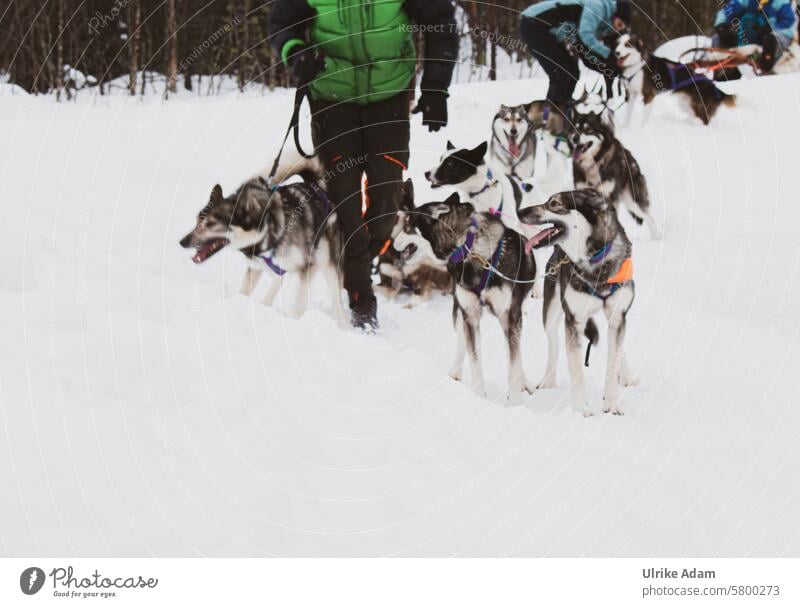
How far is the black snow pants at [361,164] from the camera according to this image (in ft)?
13.1

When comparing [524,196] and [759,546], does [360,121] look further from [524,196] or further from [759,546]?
[759,546]

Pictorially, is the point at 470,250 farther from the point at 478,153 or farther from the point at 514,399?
the point at 478,153

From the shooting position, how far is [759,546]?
2594mm

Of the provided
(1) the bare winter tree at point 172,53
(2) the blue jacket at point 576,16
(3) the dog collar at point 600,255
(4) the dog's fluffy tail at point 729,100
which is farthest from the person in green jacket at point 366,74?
(1) the bare winter tree at point 172,53

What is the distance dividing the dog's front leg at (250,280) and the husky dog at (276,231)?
225 mm

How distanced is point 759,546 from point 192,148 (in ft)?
21.1

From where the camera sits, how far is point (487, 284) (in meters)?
4.08

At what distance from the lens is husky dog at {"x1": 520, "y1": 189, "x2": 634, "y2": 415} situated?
3.72m

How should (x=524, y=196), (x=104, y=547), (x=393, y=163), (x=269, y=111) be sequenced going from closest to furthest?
(x=104, y=547) → (x=393, y=163) → (x=524, y=196) → (x=269, y=111)

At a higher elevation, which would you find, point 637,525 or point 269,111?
point 269,111

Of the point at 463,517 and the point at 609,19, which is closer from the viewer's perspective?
the point at 463,517

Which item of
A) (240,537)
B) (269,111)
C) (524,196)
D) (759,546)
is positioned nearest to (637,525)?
(759,546)

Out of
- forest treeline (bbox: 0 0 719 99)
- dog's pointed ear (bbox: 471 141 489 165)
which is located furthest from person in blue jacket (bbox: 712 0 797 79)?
dog's pointed ear (bbox: 471 141 489 165)

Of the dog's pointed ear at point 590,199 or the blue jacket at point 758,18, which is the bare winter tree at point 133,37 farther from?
the dog's pointed ear at point 590,199
